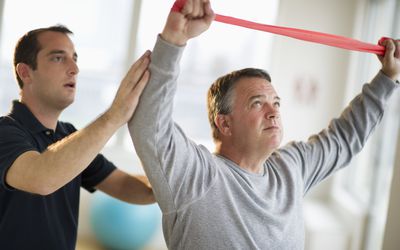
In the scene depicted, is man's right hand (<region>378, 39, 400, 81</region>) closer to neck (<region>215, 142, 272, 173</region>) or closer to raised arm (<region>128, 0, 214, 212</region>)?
neck (<region>215, 142, 272, 173</region>)

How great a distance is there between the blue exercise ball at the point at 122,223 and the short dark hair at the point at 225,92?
2416 millimetres

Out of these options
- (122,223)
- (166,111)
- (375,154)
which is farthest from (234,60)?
(166,111)

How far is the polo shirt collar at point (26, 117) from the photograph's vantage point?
180 centimetres

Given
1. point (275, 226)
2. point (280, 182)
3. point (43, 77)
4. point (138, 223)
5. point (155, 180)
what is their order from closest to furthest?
1. point (155, 180)
2. point (275, 226)
3. point (280, 182)
4. point (43, 77)
5. point (138, 223)

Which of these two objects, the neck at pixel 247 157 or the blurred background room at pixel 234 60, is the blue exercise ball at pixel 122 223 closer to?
the blurred background room at pixel 234 60

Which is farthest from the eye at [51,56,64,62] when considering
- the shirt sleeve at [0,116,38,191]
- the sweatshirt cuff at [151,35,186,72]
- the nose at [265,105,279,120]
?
the nose at [265,105,279,120]

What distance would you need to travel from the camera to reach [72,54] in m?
1.99

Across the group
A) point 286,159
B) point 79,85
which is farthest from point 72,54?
point 79,85

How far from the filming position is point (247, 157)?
1710 mm

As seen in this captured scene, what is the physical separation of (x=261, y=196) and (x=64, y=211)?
76cm

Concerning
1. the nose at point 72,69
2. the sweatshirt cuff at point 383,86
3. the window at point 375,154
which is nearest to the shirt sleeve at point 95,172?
the nose at point 72,69

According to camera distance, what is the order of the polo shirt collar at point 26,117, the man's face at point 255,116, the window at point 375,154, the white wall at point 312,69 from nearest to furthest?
the man's face at point 255,116 → the polo shirt collar at point 26,117 → the window at point 375,154 → the white wall at point 312,69

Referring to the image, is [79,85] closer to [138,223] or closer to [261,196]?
[138,223]

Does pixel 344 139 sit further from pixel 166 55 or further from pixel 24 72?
pixel 24 72
